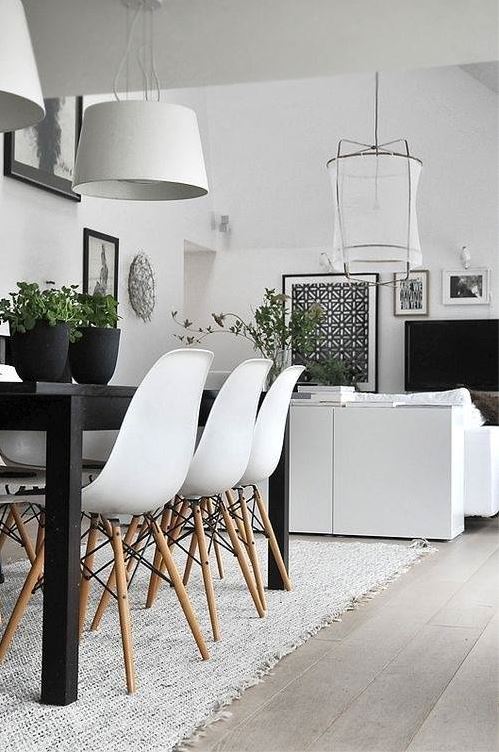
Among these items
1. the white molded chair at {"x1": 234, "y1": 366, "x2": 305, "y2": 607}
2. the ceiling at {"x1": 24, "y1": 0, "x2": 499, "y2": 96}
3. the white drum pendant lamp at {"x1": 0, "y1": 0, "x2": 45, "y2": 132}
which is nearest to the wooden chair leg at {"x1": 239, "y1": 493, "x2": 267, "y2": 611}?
the white molded chair at {"x1": 234, "y1": 366, "x2": 305, "y2": 607}

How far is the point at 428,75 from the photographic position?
34.4ft

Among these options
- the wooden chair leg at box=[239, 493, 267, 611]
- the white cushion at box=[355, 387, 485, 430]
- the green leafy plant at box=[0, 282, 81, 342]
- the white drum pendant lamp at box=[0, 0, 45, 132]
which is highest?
the white drum pendant lamp at box=[0, 0, 45, 132]

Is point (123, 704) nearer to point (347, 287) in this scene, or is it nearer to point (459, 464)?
point (459, 464)

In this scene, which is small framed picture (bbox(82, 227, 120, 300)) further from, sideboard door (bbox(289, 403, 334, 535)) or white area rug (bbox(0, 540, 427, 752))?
white area rug (bbox(0, 540, 427, 752))

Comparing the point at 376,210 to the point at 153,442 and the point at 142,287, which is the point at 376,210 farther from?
the point at 142,287

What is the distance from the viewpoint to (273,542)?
154 inches

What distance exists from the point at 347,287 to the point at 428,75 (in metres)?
2.37

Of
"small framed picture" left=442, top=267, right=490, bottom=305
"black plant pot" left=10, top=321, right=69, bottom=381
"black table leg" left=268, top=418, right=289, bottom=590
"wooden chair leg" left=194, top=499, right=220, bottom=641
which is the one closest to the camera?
"black plant pot" left=10, top=321, right=69, bottom=381

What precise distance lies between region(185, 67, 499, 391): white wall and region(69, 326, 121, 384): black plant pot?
25.6 ft

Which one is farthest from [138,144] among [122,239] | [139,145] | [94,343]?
[122,239]

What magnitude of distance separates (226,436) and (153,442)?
58 cm

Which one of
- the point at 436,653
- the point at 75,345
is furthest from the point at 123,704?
the point at 75,345

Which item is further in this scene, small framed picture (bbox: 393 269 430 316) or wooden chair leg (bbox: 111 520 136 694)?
small framed picture (bbox: 393 269 430 316)

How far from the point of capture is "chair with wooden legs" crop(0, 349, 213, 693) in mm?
2727
